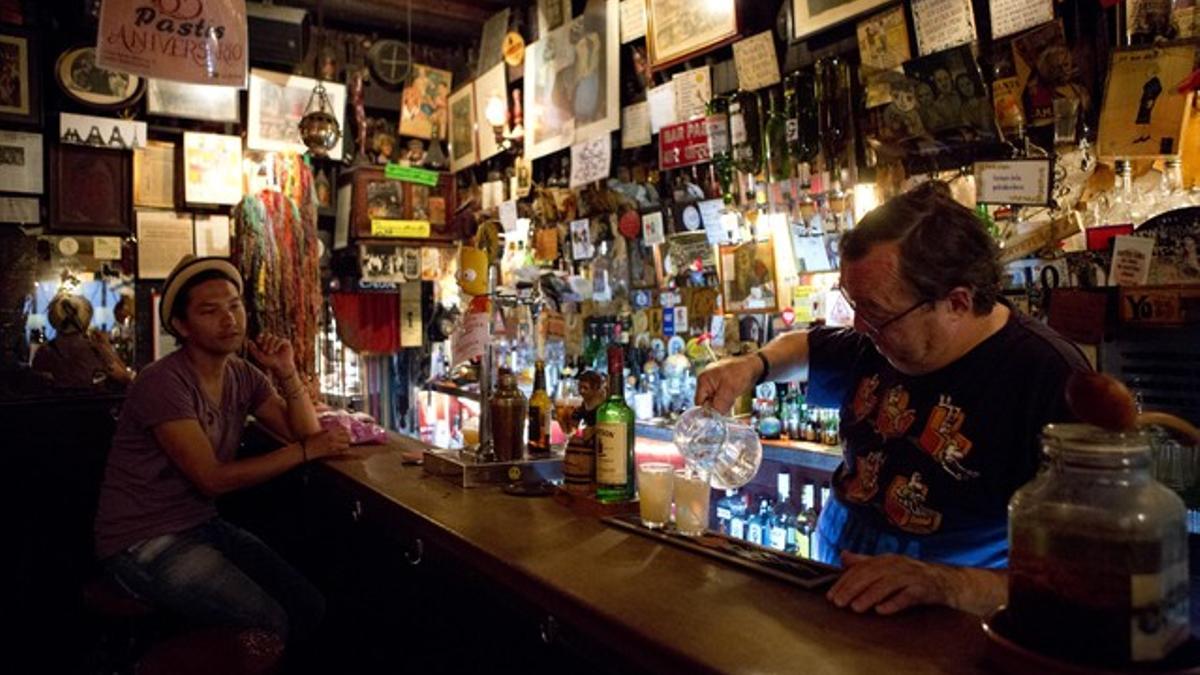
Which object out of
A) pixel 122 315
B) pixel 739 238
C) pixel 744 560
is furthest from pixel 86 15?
pixel 744 560

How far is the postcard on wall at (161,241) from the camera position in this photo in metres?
5.39

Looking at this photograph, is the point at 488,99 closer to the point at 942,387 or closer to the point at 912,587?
the point at 942,387

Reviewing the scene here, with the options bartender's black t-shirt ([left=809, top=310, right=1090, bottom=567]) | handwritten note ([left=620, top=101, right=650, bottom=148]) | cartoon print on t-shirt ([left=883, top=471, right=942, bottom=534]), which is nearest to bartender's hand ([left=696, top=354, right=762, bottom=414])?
bartender's black t-shirt ([left=809, top=310, right=1090, bottom=567])

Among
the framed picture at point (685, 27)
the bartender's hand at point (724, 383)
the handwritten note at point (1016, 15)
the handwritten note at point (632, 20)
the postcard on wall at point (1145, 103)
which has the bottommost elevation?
the bartender's hand at point (724, 383)

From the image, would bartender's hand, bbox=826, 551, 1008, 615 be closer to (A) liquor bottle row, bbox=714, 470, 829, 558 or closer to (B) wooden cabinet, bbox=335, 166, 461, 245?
(A) liquor bottle row, bbox=714, 470, 829, 558

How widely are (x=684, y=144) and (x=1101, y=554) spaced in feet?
11.4

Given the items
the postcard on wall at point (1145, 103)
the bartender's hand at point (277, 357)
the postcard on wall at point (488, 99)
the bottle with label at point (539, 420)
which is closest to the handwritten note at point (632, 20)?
the postcard on wall at point (488, 99)

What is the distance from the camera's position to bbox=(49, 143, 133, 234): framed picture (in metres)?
5.06

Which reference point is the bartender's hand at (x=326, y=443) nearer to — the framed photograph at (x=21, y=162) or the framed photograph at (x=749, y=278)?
the framed photograph at (x=749, y=278)

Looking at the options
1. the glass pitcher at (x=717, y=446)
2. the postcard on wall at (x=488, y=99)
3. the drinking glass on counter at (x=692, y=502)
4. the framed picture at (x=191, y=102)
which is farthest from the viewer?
the postcard on wall at (x=488, y=99)

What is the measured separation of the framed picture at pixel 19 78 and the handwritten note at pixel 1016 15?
5123mm

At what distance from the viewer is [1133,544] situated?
0.86m

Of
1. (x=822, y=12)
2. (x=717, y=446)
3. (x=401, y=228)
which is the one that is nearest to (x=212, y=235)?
(x=401, y=228)

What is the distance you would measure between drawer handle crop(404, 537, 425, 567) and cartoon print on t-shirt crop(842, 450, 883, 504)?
982mm
